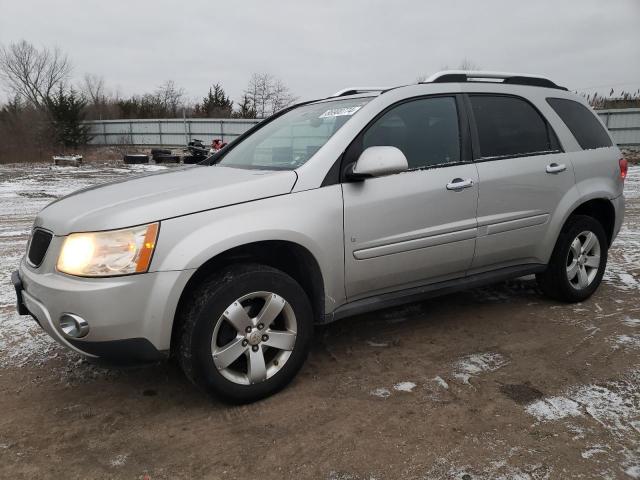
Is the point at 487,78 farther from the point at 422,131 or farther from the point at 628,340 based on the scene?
the point at 628,340

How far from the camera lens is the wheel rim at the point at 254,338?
Result: 2559 mm

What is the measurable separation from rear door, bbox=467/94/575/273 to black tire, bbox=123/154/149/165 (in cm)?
2349

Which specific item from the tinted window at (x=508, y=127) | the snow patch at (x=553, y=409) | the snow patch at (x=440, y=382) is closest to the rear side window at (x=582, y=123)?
the tinted window at (x=508, y=127)

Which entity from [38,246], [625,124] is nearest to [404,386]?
[38,246]

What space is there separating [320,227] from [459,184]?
110 centimetres


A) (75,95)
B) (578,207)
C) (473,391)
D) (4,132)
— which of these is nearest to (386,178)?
(473,391)

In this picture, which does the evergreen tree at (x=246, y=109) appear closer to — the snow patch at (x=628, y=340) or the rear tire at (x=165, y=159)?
the rear tire at (x=165, y=159)

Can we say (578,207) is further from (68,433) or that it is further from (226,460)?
(68,433)

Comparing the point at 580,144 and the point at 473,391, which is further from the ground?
the point at 580,144

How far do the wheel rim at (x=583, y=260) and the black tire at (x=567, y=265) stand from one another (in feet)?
0.06

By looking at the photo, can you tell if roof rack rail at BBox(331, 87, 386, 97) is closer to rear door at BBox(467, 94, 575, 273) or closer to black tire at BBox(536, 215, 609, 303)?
rear door at BBox(467, 94, 575, 273)

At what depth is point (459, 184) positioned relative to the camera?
3.32 m

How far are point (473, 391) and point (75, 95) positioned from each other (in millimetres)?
39124

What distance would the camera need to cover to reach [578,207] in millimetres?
4109
